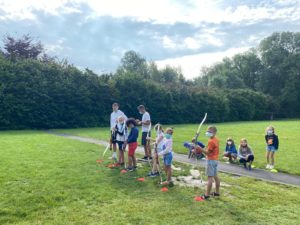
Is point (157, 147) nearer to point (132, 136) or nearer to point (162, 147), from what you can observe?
point (162, 147)

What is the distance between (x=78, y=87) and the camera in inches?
1500

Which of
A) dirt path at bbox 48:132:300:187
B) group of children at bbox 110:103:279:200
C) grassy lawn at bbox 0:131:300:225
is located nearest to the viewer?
grassy lawn at bbox 0:131:300:225

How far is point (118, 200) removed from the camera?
8945mm

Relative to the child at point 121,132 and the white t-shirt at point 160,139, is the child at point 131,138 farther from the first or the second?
the white t-shirt at point 160,139

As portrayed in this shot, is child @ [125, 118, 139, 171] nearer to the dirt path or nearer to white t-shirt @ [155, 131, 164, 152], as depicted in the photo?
white t-shirt @ [155, 131, 164, 152]

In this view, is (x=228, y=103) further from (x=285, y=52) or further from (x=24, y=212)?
(x=24, y=212)

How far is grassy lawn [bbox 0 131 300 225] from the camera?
770cm

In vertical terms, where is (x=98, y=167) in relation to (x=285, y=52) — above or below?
below

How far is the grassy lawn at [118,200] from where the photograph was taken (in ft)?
25.2

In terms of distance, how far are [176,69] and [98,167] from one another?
247ft

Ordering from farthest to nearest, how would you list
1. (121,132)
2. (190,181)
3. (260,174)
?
(121,132)
(260,174)
(190,181)

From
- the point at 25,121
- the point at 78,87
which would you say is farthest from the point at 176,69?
the point at 25,121

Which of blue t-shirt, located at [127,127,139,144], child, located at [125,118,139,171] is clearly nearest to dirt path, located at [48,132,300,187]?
child, located at [125,118,139,171]

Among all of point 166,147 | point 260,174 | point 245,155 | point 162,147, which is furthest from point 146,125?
point 260,174
